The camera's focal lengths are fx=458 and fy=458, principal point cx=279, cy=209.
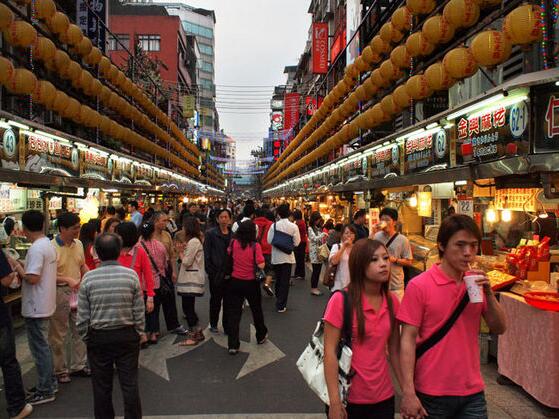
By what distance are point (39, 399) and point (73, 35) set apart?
31.5 ft

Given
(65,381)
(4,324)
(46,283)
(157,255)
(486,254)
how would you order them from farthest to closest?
1. (486,254)
2. (157,255)
3. (65,381)
4. (46,283)
5. (4,324)

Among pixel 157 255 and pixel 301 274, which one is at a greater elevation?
pixel 157 255

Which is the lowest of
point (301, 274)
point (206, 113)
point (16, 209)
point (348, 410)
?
point (301, 274)

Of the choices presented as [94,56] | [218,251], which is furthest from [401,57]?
[94,56]

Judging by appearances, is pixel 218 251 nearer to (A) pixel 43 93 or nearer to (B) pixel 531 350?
(B) pixel 531 350

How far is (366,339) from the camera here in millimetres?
2725

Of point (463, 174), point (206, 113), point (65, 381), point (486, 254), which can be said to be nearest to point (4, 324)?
point (65, 381)

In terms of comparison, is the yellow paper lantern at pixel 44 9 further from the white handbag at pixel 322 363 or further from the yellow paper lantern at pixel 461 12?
the white handbag at pixel 322 363

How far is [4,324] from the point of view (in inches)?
167

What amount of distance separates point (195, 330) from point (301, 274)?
21.1ft

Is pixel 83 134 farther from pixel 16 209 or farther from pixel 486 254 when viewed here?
pixel 486 254

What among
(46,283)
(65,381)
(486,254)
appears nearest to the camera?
(46,283)

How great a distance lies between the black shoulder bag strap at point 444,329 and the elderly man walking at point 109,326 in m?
2.36

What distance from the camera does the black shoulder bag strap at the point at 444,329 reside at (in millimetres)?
2664
